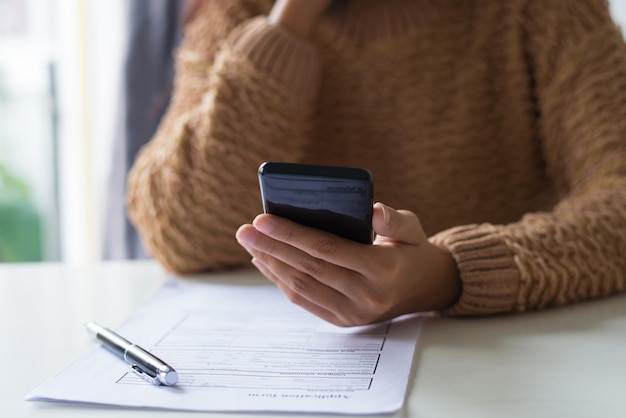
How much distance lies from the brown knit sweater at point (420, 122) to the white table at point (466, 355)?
71 mm

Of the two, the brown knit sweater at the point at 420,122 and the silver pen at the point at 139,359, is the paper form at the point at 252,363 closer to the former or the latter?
the silver pen at the point at 139,359

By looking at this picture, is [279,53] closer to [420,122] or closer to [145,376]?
[420,122]

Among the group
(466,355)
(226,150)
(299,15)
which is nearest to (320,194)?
(466,355)

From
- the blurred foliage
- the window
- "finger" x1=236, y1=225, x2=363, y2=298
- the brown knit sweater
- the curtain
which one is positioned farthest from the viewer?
the blurred foliage

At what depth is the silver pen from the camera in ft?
1.65

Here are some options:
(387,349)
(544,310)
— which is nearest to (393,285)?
(387,349)

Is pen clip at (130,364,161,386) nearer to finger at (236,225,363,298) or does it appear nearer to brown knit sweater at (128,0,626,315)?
finger at (236,225,363,298)

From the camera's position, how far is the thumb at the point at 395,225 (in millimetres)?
566

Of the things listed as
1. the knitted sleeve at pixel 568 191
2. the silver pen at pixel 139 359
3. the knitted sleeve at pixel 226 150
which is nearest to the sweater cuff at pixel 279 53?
the knitted sleeve at pixel 226 150

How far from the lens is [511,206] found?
95 centimetres

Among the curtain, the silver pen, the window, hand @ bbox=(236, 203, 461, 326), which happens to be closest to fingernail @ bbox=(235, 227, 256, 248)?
hand @ bbox=(236, 203, 461, 326)

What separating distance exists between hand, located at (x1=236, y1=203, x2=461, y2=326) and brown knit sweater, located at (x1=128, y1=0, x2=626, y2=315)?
0.07 m

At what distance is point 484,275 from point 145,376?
0.29m

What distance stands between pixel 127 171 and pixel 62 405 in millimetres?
892
